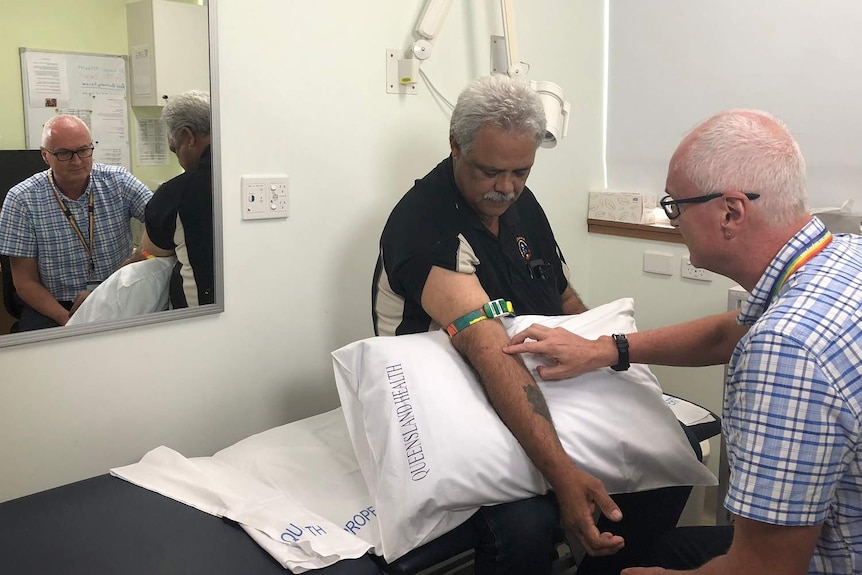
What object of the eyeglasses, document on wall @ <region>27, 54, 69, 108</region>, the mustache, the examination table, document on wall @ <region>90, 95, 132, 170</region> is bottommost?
the examination table

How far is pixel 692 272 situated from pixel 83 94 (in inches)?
77.0

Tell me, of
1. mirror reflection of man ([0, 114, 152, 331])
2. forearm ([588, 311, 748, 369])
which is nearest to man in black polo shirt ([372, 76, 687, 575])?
forearm ([588, 311, 748, 369])

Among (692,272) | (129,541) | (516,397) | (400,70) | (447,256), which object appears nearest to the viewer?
(129,541)

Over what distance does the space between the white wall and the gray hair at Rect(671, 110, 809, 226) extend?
3.68ft

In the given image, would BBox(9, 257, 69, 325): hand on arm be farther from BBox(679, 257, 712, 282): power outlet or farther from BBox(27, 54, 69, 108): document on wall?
BBox(679, 257, 712, 282): power outlet

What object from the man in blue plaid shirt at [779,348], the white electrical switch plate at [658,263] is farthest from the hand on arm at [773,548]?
the white electrical switch plate at [658,263]

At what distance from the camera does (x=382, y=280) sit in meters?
1.88

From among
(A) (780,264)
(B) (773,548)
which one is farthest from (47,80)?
(B) (773,548)

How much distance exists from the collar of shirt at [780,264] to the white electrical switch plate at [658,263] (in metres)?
1.52

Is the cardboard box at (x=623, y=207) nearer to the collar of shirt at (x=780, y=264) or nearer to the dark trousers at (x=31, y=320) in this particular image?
the collar of shirt at (x=780, y=264)

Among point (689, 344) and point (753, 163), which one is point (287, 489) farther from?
point (753, 163)

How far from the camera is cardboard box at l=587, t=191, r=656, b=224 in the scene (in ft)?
8.96

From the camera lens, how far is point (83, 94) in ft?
5.25

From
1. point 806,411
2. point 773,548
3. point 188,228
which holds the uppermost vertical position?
point 188,228
